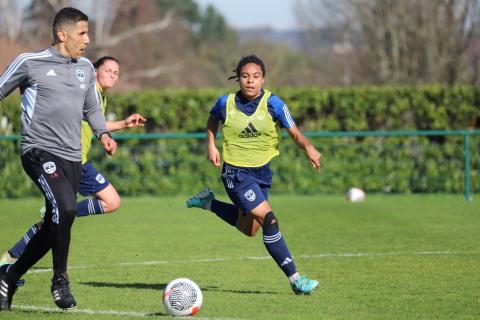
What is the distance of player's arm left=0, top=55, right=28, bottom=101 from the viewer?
706cm

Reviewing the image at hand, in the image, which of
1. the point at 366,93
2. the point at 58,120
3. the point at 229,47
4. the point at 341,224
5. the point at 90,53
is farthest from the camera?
the point at 229,47

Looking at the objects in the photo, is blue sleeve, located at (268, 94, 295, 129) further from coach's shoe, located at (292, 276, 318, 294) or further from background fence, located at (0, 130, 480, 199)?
background fence, located at (0, 130, 480, 199)

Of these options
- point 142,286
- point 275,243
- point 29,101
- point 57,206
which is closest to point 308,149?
point 275,243

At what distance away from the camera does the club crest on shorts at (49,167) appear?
718cm

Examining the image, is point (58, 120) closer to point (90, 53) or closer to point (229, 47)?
point (90, 53)

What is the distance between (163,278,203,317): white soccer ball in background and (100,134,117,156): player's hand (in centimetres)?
115

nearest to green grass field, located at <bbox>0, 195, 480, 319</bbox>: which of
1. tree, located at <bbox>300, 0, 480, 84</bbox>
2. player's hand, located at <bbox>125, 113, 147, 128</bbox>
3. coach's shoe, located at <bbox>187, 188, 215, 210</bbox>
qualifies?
coach's shoe, located at <bbox>187, 188, 215, 210</bbox>

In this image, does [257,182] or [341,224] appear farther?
[341,224]

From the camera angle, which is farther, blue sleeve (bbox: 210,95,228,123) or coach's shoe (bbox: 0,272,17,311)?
blue sleeve (bbox: 210,95,228,123)

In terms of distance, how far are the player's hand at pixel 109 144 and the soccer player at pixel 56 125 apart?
1 centimetres

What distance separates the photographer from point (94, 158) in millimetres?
20031

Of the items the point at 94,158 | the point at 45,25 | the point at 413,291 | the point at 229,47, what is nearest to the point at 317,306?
the point at 413,291

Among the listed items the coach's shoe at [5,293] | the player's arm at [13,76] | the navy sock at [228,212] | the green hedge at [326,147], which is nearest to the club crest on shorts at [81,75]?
the player's arm at [13,76]

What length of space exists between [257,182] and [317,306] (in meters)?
1.51
